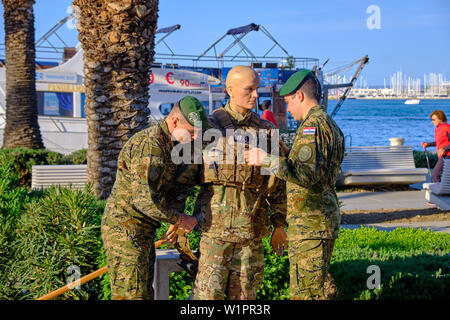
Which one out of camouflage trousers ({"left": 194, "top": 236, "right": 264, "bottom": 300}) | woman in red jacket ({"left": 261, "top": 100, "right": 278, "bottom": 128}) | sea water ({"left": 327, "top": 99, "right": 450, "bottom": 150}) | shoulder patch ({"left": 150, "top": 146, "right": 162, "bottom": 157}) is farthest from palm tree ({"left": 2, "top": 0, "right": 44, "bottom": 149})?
camouflage trousers ({"left": 194, "top": 236, "right": 264, "bottom": 300})

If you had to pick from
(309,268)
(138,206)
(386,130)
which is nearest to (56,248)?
(138,206)

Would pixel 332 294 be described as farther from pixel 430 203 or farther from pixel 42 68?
pixel 42 68

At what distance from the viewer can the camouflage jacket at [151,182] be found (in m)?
3.46

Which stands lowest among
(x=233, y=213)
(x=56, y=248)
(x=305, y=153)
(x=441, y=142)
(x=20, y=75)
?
(x=56, y=248)

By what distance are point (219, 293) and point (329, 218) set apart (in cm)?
89

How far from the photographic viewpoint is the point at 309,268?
3.44m

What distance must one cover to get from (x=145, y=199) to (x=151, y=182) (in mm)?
126

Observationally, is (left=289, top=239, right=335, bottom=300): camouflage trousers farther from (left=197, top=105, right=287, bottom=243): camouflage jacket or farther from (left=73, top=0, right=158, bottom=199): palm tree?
(left=73, top=0, right=158, bottom=199): palm tree

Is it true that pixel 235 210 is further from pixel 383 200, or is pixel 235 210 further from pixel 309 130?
pixel 383 200

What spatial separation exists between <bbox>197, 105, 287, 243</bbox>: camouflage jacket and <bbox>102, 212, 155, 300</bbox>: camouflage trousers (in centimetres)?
50

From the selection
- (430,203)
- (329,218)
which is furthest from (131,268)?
(430,203)

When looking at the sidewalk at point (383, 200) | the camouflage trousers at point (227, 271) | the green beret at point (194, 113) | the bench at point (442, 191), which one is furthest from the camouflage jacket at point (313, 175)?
the sidewalk at point (383, 200)

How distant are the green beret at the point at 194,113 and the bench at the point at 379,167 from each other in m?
9.73

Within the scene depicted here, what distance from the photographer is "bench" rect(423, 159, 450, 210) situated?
964 centimetres
